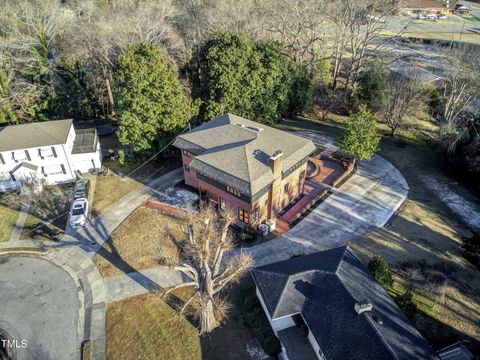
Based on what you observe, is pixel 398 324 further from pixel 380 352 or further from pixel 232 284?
pixel 232 284

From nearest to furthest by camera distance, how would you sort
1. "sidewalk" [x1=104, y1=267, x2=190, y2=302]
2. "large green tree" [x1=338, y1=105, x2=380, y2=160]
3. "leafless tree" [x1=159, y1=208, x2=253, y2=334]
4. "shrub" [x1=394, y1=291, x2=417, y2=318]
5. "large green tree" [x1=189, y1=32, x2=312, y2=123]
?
"leafless tree" [x1=159, y1=208, x2=253, y2=334] → "shrub" [x1=394, y1=291, x2=417, y2=318] → "sidewalk" [x1=104, y1=267, x2=190, y2=302] → "large green tree" [x1=338, y1=105, x2=380, y2=160] → "large green tree" [x1=189, y1=32, x2=312, y2=123]

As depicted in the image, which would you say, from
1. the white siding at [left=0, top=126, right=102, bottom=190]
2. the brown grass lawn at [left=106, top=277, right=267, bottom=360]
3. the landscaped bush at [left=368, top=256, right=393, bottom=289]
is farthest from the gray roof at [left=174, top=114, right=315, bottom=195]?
the white siding at [left=0, top=126, right=102, bottom=190]

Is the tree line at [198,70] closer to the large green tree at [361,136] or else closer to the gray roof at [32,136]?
the gray roof at [32,136]

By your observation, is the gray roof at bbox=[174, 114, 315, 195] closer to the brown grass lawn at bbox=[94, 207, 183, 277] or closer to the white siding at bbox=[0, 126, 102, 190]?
the brown grass lawn at bbox=[94, 207, 183, 277]

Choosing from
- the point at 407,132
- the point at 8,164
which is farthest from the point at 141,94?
the point at 407,132

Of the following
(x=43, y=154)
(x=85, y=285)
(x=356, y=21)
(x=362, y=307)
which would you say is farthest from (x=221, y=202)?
(x=356, y=21)

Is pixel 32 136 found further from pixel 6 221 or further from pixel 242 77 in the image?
pixel 242 77

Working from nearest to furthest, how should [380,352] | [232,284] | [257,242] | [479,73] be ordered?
1. [380,352]
2. [232,284]
3. [257,242]
4. [479,73]
